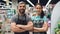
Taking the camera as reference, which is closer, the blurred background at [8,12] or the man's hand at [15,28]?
the man's hand at [15,28]

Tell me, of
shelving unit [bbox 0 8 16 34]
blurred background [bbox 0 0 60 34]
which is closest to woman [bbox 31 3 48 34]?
blurred background [bbox 0 0 60 34]

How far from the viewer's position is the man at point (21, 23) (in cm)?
257

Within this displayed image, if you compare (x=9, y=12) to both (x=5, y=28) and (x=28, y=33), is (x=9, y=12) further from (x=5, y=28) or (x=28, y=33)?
(x=28, y=33)

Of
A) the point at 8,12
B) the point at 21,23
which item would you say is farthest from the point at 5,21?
the point at 21,23

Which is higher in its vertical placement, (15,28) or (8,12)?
(8,12)

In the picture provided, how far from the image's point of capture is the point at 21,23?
2613 millimetres

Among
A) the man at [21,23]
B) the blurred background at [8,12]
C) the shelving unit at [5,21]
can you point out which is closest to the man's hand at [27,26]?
the man at [21,23]

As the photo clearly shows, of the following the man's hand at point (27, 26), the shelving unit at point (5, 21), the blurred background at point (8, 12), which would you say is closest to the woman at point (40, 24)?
the man's hand at point (27, 26)

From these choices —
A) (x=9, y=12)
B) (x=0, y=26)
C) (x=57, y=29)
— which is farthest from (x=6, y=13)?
(x=57, y=29)

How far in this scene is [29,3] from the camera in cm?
399

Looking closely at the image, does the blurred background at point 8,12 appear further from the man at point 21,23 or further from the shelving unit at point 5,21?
the man at point 21,23

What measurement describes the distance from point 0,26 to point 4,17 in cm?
20

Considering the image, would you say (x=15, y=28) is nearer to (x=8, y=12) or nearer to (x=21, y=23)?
(x=21, y=23)

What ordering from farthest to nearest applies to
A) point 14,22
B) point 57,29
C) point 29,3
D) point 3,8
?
1. point 29,3
2. point 3,8
3. point 57,29
4. point 14,22
